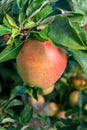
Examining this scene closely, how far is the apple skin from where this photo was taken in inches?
35.6

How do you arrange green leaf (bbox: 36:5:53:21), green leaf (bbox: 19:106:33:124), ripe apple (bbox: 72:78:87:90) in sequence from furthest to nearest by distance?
ripe apple (bbox: 72:78:87:90) < green leaf (bbox: 19:106:33:124) < green leaf (bbox: 36:5:53:21)

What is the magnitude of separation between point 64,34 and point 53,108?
123 centimetres

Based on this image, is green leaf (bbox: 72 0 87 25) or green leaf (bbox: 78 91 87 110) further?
green leaf (bbox: 78 91 87 110)

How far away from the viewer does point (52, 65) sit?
94 centimetres

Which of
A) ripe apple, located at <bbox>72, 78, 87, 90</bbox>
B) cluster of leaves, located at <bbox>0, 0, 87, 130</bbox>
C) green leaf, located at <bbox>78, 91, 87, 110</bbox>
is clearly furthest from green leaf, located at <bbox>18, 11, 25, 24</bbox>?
ripe apple, located at <bbox>72, 78, 87, 90</bbox>

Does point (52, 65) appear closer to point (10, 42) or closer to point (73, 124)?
point (10, 42)

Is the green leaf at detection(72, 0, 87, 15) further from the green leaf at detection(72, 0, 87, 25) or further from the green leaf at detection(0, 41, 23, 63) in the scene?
the green leaf at detection(0, 41, 23, 63)

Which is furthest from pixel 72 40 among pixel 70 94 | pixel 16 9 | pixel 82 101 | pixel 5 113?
pixel 70 94

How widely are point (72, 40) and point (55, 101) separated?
133 centimetres

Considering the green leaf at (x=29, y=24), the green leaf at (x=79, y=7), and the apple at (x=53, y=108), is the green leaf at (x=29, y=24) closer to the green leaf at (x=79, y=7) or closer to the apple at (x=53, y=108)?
the green leaf at (x=79, y=7)

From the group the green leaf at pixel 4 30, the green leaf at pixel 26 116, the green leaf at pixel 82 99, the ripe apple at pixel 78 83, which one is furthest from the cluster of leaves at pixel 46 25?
the ripe apple at pixel 78 83

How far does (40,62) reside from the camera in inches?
36.6

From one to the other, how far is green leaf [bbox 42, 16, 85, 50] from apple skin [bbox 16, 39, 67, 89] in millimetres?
99

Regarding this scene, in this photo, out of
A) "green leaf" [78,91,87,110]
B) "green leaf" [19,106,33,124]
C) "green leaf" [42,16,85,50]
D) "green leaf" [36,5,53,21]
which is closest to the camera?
"green leaf" [42,16,85,50]
